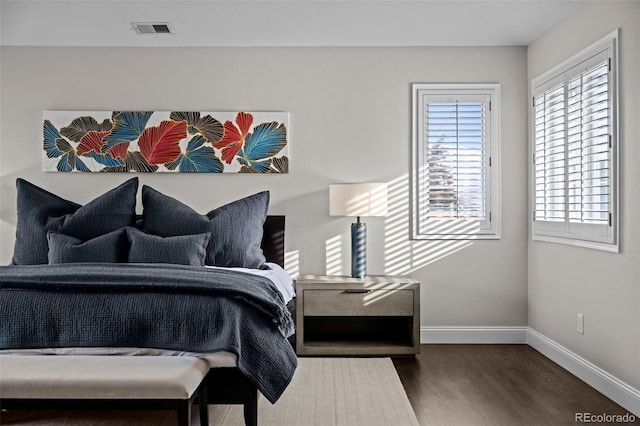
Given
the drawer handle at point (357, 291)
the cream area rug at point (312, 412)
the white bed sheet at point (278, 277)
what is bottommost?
the cream area rug at point (312, 412)

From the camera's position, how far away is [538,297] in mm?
4340

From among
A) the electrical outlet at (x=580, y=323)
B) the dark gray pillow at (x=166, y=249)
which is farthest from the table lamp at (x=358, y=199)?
the electrical outlet at (x=580, y=323)

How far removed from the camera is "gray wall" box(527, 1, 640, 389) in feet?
9.87

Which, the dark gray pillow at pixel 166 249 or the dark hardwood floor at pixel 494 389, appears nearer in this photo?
the dark hardwood floor at pixel 494 389

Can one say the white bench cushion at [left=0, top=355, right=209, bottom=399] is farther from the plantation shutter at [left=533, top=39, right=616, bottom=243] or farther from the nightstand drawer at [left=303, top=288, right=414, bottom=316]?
the plantation shutter at [left=533, top=39, right=616, bottom=243]

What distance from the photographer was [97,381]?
2055mm

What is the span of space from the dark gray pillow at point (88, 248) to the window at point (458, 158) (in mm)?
2258

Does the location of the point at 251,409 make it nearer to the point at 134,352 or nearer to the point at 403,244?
the point at 134,352

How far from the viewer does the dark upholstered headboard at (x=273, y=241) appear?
4461 mm

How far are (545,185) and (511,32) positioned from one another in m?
1.18

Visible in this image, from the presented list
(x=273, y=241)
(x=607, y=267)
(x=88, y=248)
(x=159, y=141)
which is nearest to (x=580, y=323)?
(x=607, y=267)

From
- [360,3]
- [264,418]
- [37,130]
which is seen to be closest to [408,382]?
[264,418]

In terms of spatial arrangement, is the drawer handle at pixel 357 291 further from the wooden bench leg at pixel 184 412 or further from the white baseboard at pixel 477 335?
the wooden bench leg at pixel 184 412

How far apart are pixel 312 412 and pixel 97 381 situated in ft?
3.98
